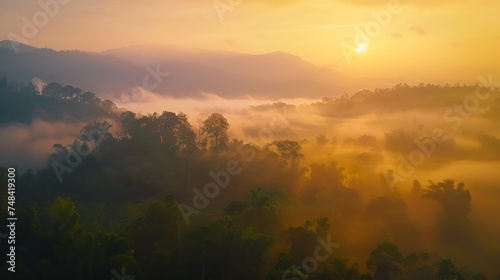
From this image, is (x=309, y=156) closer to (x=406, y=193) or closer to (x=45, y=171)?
(x=406, y=193)

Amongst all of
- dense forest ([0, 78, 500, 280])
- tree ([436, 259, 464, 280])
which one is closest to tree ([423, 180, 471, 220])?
dense forest ([0, 78, 500, 280])

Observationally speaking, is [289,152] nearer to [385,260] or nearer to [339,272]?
[385,260]

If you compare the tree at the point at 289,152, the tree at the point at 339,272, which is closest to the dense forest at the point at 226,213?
the tree at the point at 339,272

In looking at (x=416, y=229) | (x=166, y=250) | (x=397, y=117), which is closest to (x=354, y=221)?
(x=416, y=229)

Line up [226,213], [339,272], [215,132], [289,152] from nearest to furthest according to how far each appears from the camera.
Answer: [339,272] < [226,213] < [289,152] < [215,132]

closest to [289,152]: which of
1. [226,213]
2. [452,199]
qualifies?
[452,199]

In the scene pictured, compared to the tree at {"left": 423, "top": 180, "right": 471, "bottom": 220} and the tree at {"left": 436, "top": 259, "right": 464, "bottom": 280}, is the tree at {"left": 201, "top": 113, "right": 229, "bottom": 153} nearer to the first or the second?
the tree at {"left": 423, "top": 180, "right": 471, "bottom": 220}
